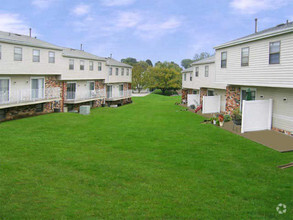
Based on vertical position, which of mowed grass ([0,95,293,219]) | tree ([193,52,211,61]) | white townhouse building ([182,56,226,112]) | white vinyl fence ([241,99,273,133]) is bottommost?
mowed grass ([0,95,293,219])

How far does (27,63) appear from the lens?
792 inches

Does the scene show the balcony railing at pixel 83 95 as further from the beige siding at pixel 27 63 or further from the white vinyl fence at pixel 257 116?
the white vinyl fence at pixel 257 116

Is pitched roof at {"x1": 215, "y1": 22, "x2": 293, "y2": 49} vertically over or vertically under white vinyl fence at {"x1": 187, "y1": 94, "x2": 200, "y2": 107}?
over

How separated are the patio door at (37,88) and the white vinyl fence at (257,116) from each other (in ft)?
55.7

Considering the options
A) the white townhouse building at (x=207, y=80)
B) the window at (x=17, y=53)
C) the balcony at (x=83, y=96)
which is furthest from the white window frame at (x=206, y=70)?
the window at (x=17, y=53)

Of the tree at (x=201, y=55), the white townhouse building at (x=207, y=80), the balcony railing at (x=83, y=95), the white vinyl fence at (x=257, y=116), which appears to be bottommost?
the white vinyl fence at (x=257, y=116)

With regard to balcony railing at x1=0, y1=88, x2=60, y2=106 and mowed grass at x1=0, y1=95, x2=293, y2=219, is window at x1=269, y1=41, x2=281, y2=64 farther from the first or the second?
balcony railing at x1=0, y1=88, x2=60, y2=106

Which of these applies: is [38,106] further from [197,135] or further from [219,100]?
[219,100]

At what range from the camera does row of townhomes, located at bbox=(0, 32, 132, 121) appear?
18.8 meters

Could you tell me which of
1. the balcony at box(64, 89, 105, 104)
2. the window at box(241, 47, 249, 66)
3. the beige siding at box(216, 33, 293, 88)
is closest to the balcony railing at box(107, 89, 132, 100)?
the balcony at box(64, 89, 105, 104)

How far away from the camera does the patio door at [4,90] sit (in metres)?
18.1

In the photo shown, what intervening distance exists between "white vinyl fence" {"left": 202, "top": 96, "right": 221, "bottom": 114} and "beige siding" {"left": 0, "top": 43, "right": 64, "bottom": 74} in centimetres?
1455

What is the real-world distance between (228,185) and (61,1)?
20507 millimetres

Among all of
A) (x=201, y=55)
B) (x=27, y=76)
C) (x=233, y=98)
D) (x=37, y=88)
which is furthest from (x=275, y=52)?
(x=201, y=55)
